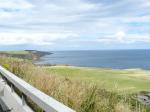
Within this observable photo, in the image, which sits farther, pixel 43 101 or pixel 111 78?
pixel 111 78

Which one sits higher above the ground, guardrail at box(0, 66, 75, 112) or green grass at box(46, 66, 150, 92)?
guardrail at box(0, 66, 75, 112)

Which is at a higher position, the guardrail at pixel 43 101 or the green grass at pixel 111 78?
the guardrail at pixel 43 101

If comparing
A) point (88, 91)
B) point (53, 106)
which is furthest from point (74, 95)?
point (53, 106)

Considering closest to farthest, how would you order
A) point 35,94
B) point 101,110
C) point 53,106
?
point 53,106 → point 35,94 → point 101,110

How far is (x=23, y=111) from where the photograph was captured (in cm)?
693

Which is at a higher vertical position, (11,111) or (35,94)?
(35,94)

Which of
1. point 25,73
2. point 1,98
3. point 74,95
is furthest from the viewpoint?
point 25,73

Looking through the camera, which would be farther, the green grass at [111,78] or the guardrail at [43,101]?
the green grass at [111,78]

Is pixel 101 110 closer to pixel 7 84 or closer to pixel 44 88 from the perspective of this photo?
pixel 44 88

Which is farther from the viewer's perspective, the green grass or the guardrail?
the green grass

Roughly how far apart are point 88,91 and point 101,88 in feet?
3.78

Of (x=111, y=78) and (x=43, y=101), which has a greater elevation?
(x=43, y=101)

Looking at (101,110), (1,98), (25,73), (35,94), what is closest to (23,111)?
(35,94)

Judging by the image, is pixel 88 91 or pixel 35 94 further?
pixel 88 91
